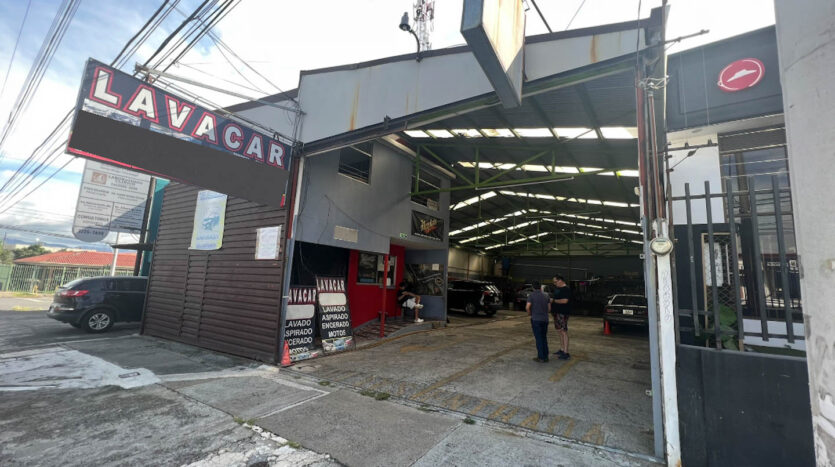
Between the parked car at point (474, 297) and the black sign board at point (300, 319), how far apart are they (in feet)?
30.8

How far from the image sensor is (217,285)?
7809 millimetres

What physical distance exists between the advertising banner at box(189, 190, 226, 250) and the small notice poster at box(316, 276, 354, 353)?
108 inches

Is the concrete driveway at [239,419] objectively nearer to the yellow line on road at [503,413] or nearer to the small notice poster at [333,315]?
the yellow line on road at [503,413]

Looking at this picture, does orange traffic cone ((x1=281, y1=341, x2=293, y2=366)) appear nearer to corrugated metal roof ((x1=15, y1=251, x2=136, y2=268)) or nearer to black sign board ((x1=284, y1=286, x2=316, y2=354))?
black sign board ((x1=284, y1=286, x2=316, y2=354))

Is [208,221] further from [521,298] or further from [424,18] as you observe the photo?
[521,298]

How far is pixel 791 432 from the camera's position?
2.72 meters

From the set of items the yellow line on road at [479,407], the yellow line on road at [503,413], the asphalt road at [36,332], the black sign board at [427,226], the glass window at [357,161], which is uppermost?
the glass window at [357,161]

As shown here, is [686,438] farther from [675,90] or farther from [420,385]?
[675,90]

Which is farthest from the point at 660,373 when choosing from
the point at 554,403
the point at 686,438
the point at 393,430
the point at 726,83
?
the point at 726,83

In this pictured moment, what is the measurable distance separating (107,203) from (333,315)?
36.0 feet

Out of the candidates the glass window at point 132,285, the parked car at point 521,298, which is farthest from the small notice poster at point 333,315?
the parked car at point 521,298

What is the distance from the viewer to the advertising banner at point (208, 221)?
8070mm

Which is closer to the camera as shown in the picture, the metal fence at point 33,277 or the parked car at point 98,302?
the parked car at point 98,302

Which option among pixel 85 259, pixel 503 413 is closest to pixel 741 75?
pixel 503 413
